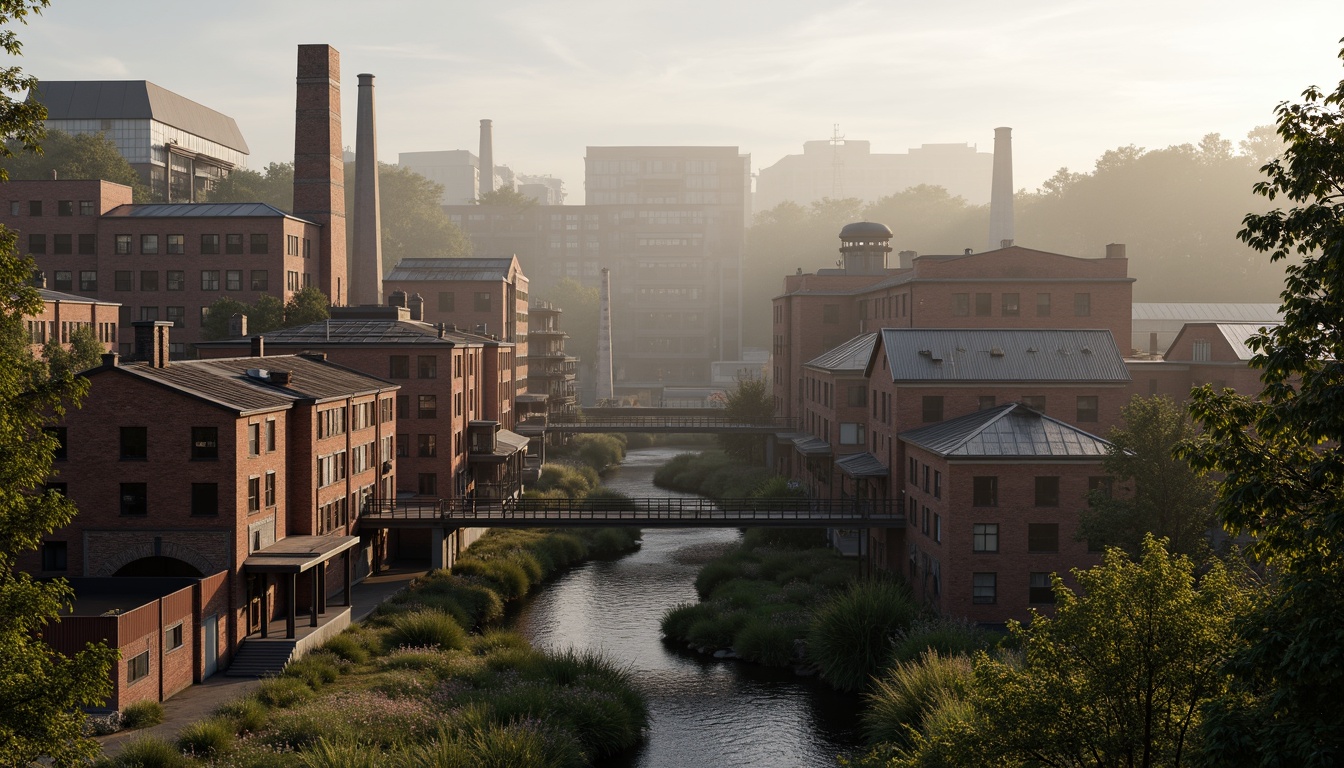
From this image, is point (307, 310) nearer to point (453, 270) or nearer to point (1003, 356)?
point (453, 270)

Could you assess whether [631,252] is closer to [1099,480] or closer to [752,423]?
[752,423]

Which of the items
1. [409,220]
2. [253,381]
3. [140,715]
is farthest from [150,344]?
[409,220]

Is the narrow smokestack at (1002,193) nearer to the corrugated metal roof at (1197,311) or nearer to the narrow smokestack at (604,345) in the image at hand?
the corrugated metal roof at (1197,311)

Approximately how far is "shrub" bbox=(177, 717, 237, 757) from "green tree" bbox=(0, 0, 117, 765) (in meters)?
10.7

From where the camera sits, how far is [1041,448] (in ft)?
148

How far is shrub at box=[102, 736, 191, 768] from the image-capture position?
2721 cm

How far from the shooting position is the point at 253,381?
44.9m

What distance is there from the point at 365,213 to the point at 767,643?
59.7 m

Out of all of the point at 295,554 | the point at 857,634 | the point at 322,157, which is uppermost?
the point at 322,157

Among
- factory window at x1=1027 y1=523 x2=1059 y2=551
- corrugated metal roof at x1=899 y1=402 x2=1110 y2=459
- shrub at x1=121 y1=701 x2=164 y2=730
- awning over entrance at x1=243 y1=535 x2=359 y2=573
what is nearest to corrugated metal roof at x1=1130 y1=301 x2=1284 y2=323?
corrugated metal roof at x1=899 y1=402 x2=1110 y2=459

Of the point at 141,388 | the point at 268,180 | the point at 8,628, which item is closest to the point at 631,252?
the point at 268,180

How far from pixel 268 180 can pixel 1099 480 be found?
123 metres

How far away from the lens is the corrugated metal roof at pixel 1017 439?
147 feet

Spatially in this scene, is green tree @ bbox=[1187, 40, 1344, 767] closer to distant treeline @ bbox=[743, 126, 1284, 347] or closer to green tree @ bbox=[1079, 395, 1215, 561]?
green tree @ bbox=[1079, 395, 1215, 561]
